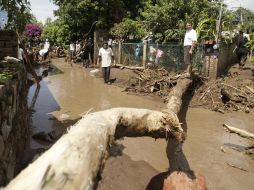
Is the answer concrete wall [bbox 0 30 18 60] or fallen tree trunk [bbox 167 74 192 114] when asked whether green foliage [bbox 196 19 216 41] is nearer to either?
fallen tree trunk [bbox 167 74 192 114]

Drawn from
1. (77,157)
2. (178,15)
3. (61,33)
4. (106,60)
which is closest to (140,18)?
(178,15)

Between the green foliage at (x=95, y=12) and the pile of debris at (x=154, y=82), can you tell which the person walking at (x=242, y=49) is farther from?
the green foliage at (x=95, y=12)

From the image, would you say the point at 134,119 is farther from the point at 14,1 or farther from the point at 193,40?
the point at 193,40

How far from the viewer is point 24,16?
677 centimetres

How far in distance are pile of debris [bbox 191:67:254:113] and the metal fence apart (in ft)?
4.51

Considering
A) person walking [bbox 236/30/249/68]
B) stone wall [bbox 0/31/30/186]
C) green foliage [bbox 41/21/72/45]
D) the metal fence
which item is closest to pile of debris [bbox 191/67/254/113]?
the metal fence

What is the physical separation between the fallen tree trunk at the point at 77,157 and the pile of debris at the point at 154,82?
7.55m

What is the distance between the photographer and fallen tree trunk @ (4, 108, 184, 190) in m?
2.32

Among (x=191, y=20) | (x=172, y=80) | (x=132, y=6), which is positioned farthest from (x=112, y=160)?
(x=132, y=6)

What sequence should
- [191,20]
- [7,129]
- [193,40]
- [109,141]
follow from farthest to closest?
[191,20]
[193,40]
[7,129]
[109,141]

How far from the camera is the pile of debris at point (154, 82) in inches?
473

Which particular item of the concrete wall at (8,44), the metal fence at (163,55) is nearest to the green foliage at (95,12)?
the metal fence at (163,55)

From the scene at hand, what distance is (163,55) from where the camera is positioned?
1430 centimetres

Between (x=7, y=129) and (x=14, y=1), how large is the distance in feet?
9.76
